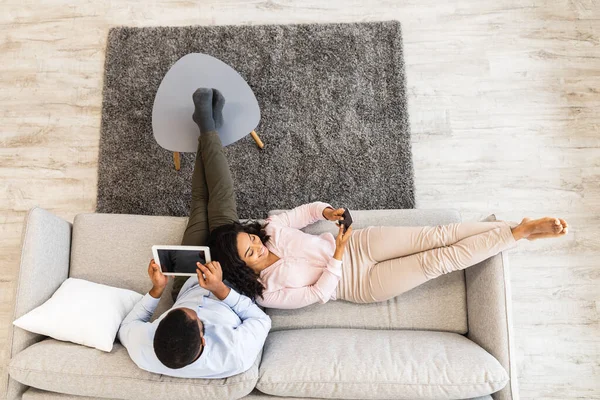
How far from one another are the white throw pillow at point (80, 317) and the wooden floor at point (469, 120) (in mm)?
825

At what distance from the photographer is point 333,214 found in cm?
196

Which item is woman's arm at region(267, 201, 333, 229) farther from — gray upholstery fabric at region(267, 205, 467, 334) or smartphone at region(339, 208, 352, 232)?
gray upholstery fabric at region(267, 205, 467, 334)

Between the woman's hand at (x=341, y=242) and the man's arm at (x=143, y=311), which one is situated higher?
the woman's hand at (x=341, y=242)

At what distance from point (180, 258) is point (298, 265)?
50 cm

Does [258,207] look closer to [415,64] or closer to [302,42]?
[302,42]

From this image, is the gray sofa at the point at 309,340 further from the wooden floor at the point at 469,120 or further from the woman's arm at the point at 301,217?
the wooden floor at the point at 469,120

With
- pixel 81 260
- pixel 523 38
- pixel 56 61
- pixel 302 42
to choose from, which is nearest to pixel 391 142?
pixel 302 42

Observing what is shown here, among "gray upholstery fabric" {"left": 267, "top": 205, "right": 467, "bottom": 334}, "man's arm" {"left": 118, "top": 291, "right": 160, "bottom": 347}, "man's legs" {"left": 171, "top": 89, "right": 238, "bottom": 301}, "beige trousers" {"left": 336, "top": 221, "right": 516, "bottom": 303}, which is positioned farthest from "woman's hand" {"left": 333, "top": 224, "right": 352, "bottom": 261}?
"man's arm" {"left": 118, "top": 291, "right": 160, "bottom": 347}

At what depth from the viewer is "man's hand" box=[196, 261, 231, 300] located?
1.72 m

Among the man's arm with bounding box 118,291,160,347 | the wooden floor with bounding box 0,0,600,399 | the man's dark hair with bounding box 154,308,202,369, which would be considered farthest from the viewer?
the wooden floor with bounding box 0,0,600,399

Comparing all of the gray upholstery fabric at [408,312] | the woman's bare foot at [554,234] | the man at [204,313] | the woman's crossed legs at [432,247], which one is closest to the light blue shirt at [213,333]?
the man at [204,313]

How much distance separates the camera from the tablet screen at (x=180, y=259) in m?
1.78

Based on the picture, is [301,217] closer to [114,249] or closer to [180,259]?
[180,259]

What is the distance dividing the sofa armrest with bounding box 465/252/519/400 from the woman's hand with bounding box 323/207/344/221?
605 mm
